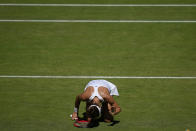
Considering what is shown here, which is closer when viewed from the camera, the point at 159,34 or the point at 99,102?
the point at 99,102

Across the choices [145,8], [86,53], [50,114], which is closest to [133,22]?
[145,8]

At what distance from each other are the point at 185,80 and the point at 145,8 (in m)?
4.32

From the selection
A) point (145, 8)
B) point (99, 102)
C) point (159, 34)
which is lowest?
point (99, 102)

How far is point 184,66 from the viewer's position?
10461 mm

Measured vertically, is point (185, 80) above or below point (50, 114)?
above

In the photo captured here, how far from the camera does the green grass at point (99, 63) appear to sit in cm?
835

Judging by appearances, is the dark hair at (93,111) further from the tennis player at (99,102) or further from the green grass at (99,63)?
the green grass at (99,63)

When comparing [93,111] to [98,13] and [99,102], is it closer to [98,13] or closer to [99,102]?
[99,102]

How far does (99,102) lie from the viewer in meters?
7.67

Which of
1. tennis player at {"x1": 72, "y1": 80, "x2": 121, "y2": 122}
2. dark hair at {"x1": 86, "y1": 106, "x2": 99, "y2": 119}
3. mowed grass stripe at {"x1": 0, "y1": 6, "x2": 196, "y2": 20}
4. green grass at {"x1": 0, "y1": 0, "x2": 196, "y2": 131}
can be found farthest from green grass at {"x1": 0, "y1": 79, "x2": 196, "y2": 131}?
mowed grass stripe at {"x1": 0, "y1": 6, "x2": 196, "y2": 20}

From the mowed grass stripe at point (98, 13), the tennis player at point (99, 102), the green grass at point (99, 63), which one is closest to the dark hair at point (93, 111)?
the tennis player at point (99, 102)

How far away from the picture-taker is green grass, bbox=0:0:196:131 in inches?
329

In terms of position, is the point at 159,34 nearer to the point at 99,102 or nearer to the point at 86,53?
the point at 86,53

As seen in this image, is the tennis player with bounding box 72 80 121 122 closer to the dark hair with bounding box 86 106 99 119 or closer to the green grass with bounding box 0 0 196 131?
the dark hair with bounding box 86 106 99 119
